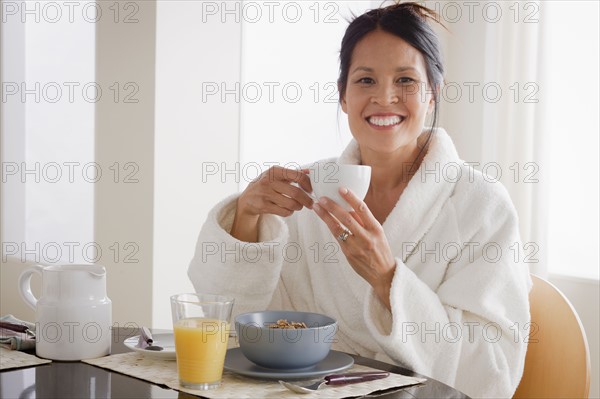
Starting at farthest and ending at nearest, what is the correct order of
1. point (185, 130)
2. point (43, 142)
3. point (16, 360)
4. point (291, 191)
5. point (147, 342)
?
point (43, 142) < point (185, 130) < point (291, 191) < point (147, 342) < point (16, 360)

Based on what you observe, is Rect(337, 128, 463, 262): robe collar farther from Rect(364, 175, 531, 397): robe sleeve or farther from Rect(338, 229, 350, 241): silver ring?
Rect(338, 229, 350, 241): silver ring

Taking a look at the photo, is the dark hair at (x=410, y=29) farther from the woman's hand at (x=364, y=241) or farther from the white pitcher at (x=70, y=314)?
the white pitcher at (x=70, y=314)

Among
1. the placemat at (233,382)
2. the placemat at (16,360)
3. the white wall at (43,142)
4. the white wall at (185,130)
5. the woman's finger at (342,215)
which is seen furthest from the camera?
the white wall at (43,142)

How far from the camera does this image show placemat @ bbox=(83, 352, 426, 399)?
3.54 feet

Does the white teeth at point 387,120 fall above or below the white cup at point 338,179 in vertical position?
above

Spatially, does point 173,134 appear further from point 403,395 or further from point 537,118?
point 403,395

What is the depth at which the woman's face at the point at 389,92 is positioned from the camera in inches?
69.0

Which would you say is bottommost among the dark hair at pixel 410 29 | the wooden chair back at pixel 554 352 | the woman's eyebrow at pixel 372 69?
the wooden chair back at pixel 554 352

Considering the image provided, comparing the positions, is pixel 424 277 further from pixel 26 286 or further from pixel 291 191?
pixel 26 286

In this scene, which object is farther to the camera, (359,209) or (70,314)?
(359,209)

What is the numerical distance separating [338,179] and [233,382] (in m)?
0.42

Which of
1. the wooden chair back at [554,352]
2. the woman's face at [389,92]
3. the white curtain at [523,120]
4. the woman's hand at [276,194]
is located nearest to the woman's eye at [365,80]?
the woman's face at [389,92]

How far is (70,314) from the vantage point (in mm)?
1226

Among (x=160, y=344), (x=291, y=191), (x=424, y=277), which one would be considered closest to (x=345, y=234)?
(x=291, y=191)
